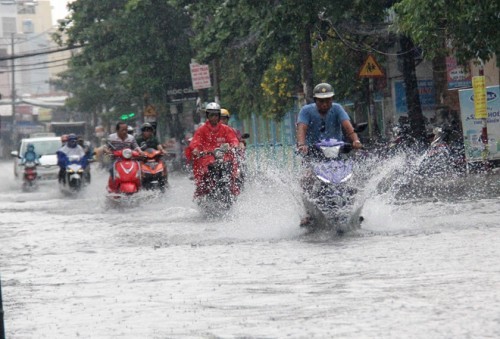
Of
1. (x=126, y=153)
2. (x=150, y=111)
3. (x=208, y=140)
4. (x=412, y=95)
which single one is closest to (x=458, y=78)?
(x=412, y=95)

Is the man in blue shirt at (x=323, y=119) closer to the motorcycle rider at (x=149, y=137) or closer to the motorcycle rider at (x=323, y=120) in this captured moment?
the motorcycle rider at (x=323, y=120)

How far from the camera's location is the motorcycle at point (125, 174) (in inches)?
904

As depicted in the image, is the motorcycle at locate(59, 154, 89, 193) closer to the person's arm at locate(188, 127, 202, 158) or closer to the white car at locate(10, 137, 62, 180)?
the white car at locate(10, 137, 62, 180)

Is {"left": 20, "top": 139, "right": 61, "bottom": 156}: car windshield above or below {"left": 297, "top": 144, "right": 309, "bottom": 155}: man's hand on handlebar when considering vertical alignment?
above

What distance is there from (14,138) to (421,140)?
273ft

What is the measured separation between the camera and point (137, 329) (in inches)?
310

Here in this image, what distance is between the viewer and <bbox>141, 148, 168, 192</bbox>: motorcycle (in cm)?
2366

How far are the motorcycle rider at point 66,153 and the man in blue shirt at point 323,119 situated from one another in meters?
16.5

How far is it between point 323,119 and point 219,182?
4308 millimetres

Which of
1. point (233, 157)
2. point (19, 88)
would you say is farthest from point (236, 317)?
point (19, 88)

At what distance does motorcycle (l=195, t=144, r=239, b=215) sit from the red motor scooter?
4.17 m

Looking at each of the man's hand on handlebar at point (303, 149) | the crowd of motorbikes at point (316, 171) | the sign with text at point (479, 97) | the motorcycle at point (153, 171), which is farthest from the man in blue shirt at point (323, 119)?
the sign with text at point (479, 97)

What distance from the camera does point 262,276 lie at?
10.4 m

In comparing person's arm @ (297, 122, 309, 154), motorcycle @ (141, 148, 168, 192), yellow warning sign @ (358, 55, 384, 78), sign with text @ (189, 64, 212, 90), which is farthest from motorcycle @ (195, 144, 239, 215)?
sign with text @ (189, 64, 212, 90)
